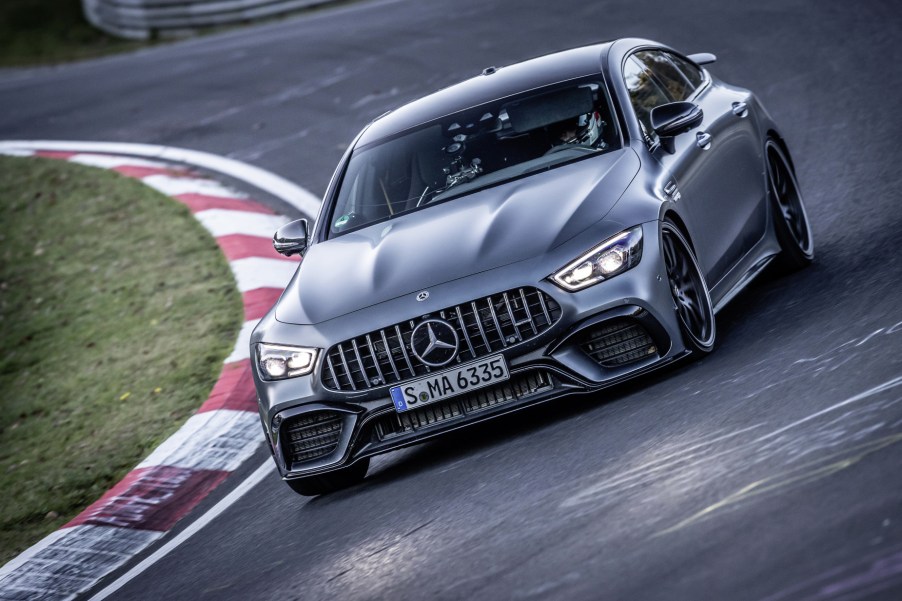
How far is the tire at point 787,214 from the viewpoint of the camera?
8773 millimetres

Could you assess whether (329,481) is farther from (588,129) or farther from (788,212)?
(788,212)

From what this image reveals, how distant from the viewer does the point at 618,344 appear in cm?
673

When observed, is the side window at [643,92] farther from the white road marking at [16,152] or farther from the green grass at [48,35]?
the green grass at [48,35]

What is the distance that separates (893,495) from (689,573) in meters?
0.68

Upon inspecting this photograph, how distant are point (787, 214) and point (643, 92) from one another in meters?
1.36

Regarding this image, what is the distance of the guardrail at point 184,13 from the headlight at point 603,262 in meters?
21.3

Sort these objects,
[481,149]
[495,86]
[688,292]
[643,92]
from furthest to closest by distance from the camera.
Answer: [495,86]
[643,92]
[481,149]
[688,292]

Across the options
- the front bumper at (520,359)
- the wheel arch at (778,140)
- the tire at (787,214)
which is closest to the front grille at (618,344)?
the front bumper at (520,359)

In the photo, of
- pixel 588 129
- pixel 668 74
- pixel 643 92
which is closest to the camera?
pixel 588 129

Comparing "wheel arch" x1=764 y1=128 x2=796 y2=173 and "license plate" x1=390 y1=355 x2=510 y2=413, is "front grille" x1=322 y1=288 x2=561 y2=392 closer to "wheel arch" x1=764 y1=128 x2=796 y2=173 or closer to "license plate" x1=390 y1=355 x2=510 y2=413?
"license plate" x1=390 y1=355 x2=510 y2=413

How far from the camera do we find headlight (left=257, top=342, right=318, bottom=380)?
6906 mm

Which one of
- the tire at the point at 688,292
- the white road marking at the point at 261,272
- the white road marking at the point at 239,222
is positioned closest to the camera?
the tire at the point at 688,292

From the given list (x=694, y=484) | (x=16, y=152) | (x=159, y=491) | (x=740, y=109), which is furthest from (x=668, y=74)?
(x=16, y=152)

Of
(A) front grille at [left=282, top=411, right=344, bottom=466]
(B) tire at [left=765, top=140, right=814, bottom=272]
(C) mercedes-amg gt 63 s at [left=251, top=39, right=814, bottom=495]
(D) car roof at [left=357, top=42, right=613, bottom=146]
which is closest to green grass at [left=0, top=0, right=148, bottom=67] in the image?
(D) car roof at [left=357, top=42, right=613, bottom=146]
